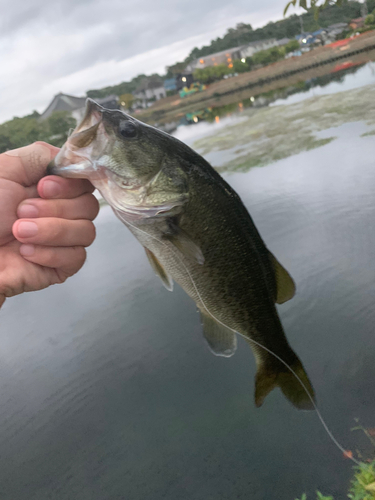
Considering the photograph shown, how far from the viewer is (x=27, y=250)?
1.54 meters

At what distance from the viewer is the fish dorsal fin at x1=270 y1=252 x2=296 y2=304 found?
1632 mm

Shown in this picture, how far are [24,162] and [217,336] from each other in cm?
111

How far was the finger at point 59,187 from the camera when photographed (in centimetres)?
142

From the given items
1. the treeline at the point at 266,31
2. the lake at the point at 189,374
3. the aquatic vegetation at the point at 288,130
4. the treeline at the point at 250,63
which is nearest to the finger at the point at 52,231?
the lake at the point at 189,374

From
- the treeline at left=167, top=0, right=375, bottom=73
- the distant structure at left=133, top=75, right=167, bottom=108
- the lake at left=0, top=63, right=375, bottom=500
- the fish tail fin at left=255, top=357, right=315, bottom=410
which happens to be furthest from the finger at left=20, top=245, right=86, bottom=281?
the distant structure at left=133, top=75, right=167, bottom=108

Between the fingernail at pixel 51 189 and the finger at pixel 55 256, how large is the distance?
9.4 inches

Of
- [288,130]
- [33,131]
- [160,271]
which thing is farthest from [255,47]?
[160,271]

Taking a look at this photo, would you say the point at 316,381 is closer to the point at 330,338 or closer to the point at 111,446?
the point at 330,338

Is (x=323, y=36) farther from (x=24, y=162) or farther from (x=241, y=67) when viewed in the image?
(x=24, y=162)

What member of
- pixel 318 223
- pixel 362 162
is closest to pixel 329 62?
pixel 362 162

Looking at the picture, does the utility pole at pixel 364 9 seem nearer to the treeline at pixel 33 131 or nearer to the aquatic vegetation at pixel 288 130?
the aquatic vegetation at pixel 288 130

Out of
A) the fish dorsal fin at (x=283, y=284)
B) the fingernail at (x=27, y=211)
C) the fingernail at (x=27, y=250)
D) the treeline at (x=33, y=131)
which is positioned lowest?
the fish dorsal fin at (x=283, y=284)

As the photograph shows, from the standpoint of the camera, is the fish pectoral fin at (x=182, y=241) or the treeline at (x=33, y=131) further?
the treeline at (x=33, y=131)

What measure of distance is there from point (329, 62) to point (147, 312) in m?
42.3
